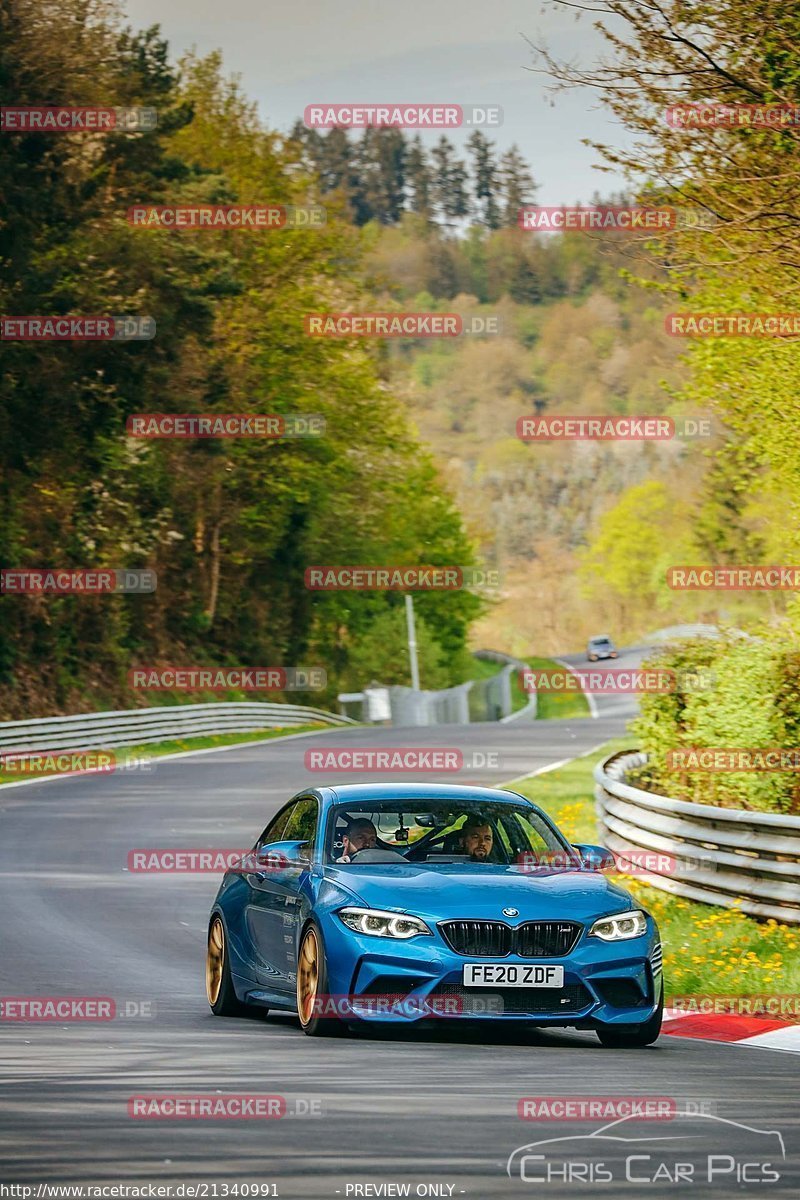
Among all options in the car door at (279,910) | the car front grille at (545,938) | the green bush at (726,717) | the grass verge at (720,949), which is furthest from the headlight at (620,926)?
the green bush at (726,717)

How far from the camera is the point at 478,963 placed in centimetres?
973

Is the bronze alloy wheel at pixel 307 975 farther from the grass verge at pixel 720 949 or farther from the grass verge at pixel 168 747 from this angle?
the grass verge at pixel 168 747

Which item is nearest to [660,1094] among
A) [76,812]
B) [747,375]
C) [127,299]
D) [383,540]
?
[747,375]

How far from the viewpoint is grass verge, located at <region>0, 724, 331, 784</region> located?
37.0 m

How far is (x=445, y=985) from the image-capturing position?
9711mm

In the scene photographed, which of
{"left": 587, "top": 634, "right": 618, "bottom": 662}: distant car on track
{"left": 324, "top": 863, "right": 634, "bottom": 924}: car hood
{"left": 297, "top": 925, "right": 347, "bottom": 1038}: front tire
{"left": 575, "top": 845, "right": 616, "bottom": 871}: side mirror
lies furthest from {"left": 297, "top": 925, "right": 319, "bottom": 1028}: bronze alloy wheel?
{"left": 587, "top": 634, "right": 618, "bottom": 662}: distant car on track

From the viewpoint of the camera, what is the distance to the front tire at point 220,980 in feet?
37.5

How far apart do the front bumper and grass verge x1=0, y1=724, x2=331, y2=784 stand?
2593 cm

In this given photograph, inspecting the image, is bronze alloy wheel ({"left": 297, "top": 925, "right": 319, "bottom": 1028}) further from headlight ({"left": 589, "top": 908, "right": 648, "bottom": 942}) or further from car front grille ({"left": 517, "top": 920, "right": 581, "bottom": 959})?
headlight ({"left": 589, "top": 908, "right": 648, "bottom": 942})

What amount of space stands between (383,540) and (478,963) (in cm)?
6346

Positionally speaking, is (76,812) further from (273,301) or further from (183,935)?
(273,301)

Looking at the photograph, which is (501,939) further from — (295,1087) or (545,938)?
(295,1087)

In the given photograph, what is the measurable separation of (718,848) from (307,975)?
235 inches

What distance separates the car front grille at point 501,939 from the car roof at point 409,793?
1304 millimetres
